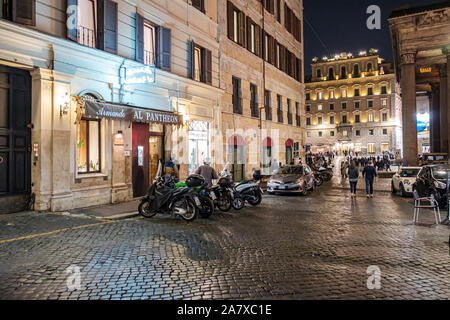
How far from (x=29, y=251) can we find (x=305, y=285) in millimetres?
4814

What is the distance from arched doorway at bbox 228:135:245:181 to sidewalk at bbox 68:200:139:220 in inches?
384

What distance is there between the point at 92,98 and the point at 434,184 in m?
11.9

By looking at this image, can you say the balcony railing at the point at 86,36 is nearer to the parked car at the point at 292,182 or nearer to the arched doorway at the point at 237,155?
the parked car at the point at 292,182

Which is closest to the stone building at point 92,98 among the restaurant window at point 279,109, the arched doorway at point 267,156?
the arched doorway at point 267,156

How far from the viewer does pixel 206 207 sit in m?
9.66

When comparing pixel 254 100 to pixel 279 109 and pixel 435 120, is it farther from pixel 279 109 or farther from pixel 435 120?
pixel 435 120

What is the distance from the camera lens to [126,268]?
5.20 m

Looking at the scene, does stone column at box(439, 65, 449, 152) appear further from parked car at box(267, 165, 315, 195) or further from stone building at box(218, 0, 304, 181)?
parked car at box(267, 165, 315, 195)

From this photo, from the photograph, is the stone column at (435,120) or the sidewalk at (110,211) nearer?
the sidewalk at (110,211)

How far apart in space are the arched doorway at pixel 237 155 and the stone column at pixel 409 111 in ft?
37.9

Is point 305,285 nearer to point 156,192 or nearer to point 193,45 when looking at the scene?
point 156,192

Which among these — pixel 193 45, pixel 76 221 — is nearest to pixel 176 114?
pixel 193 45

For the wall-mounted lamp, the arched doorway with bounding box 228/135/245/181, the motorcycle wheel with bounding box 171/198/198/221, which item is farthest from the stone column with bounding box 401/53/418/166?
the wall-mounted lamp

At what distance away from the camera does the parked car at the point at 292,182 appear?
50.9ft
